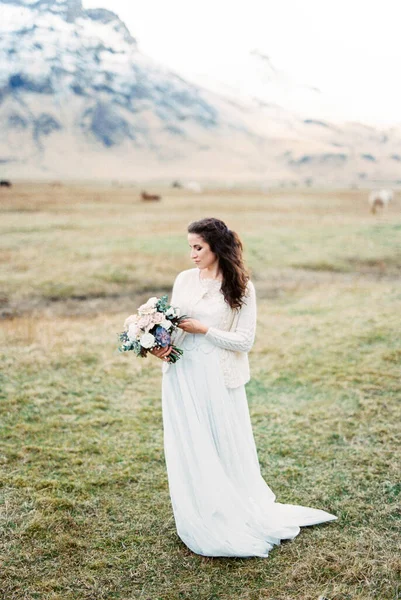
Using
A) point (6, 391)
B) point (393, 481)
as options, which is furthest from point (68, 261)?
point (393, 481)

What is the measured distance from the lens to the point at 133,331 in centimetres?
403

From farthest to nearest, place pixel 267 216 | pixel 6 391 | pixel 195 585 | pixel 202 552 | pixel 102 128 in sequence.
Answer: pixel 102 128
pixel 267 216
pixel 6 391
pixel 202 552
pixel 195 585

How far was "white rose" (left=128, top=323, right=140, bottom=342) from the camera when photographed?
13.2 ft

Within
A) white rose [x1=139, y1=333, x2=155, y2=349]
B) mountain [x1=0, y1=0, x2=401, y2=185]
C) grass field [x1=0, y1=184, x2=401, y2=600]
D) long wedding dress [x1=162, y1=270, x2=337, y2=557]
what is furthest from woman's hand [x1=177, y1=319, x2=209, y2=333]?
mountain [x1=0, y1=0, x2=401, y2=185]

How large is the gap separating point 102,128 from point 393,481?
622 ft

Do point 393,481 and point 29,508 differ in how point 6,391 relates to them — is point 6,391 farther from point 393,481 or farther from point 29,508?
point 393,481

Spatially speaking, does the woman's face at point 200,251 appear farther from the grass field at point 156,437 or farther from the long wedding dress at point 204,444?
the grass field at point 156,437

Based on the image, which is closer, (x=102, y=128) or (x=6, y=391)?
(x=6, y=391)

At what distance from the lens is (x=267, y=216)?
31.2 metres

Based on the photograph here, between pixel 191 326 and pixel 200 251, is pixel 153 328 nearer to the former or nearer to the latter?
pixel 191 326

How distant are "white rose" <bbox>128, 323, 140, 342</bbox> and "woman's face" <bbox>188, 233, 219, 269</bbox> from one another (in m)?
0.65

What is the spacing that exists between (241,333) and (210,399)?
56 centimetres

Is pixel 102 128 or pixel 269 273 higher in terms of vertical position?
pixel 102 128

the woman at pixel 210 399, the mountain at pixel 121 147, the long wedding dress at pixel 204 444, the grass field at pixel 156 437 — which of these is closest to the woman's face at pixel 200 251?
the woman at pixel 210 399
